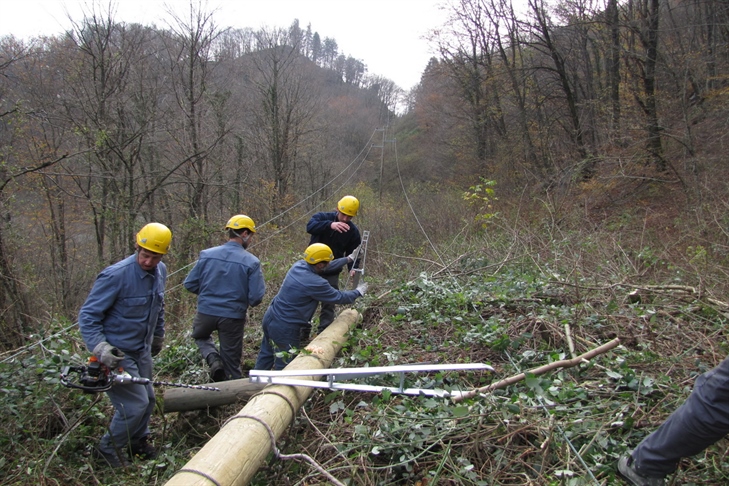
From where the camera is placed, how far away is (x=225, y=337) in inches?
191

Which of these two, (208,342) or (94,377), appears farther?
(208,342)

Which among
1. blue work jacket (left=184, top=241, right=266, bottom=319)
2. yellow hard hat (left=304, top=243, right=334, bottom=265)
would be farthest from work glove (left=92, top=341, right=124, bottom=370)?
yellow hard hat (left=304, top=243, right=334, bottom=265)

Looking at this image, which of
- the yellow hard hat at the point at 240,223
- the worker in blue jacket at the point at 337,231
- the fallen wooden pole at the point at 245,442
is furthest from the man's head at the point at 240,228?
the fallen wooden pole at the point at 245,442

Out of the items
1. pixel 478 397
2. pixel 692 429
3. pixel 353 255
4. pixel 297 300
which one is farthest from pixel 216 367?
pixel 692 429

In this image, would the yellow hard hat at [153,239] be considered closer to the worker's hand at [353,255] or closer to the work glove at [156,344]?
the work glove at [156,344]

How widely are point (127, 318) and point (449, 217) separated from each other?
35.7 ft

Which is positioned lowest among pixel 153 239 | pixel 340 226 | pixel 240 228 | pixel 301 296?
pixel 301 296

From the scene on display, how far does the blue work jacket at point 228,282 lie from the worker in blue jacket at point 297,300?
0.29 metres

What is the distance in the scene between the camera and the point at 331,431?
132 inches

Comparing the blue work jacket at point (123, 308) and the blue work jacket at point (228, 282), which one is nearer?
the blue work jacket at point (123, 308)

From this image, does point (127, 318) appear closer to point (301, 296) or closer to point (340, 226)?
point (301, 296)

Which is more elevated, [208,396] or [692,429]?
[692,429]

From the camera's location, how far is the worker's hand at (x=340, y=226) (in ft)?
19.2

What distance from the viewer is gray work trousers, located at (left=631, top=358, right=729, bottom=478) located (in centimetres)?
213
